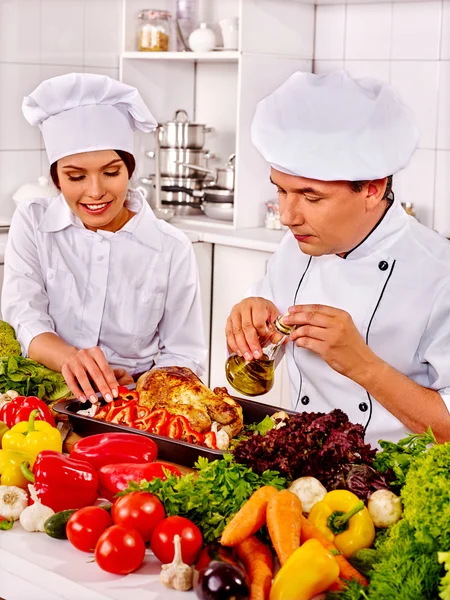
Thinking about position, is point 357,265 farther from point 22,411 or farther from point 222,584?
point 222,584

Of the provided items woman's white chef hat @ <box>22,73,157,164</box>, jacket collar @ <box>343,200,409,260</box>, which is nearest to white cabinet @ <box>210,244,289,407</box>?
woman's white chef hat @ <box>22,73,157,164</box>

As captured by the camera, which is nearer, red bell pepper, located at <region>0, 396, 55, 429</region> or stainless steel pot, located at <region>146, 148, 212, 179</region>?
red bell pepper, located at <region>0, 396, 55, 429</region>

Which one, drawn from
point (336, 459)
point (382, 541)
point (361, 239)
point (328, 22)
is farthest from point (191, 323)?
point (328, 22)

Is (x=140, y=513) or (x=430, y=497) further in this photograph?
(x=140, y=513)

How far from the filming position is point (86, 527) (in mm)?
1275

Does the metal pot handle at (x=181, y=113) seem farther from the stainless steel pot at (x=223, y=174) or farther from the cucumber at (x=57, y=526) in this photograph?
the cucumber at (x=57, y=526)

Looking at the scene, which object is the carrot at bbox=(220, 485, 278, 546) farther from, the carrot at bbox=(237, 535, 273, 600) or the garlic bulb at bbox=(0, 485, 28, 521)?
the garlic bulb at bbox=(0, 485, 28, 521)

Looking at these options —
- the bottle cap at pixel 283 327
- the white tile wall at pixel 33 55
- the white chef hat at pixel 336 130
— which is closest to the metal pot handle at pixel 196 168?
the white tile wall at pixel 33 55

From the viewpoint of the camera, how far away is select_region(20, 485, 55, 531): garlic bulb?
1347 mm

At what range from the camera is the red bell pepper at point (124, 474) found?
4.74ft

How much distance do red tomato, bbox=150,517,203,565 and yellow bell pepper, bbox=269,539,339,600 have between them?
14 cm

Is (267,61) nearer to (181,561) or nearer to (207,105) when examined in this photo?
(207,105)

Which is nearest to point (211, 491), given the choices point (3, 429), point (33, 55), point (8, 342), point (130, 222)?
point (3, 429)

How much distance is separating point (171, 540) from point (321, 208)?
74 centimetres
